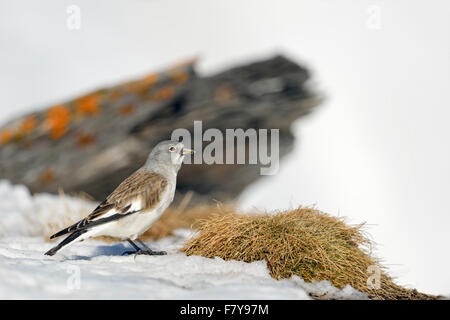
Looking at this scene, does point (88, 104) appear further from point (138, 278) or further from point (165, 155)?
point (138, 278)

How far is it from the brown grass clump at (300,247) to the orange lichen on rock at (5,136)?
782 cm

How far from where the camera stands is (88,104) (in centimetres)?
1138

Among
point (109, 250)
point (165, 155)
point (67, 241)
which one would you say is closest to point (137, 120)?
point (109, 250)

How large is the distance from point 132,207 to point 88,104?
21.6ft

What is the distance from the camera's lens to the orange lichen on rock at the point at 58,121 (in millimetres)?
11000

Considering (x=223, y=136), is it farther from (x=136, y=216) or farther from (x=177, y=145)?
(x=136, y=216)

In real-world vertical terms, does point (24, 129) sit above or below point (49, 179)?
above

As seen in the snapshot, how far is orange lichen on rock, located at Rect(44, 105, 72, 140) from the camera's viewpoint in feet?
36.1

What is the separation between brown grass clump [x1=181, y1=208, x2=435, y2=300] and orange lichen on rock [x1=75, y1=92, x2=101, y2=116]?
6318mm

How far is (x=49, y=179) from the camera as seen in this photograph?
10.4m

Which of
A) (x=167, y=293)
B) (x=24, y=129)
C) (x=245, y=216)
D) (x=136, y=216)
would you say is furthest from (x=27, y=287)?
(x=24, y=129)

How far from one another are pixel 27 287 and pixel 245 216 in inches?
95.6

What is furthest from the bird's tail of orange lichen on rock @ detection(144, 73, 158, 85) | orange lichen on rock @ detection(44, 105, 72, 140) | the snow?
orange lichen on rock @ detection(144, 73, 158, 85)

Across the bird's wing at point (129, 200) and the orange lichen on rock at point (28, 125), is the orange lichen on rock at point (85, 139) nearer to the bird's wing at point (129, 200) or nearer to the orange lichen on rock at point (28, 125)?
the orange lichen on rock at point (28, 125)
